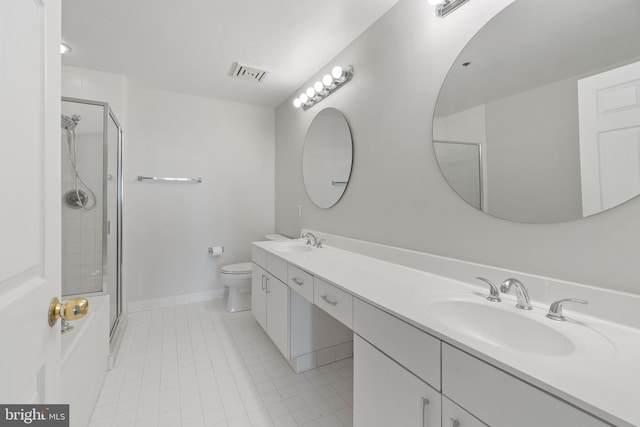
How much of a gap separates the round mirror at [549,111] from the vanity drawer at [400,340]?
638 millimetres

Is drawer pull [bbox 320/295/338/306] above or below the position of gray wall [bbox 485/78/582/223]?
below

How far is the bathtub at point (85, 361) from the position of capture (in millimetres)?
1158

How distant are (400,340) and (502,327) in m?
0.37

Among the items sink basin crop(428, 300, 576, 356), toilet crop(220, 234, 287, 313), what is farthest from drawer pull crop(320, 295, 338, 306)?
toilet crop(220, 234, 287, 313)

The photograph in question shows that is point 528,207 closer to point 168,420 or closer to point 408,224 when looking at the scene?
point 408,224

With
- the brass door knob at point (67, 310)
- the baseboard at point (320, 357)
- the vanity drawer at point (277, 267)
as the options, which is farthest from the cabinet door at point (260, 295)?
the brass door knob at point (67, 310)

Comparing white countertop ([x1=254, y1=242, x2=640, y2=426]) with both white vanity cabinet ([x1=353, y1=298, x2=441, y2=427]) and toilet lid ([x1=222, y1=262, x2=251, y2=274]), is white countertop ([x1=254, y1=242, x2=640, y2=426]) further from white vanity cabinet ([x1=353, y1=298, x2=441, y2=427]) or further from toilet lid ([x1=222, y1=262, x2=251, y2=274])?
toilet lid ([x1=222, y1=262, x2=251, y2=274])

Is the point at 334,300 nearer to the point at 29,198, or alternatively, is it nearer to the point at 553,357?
the point at 553,357

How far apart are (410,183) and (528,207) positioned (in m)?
0.58

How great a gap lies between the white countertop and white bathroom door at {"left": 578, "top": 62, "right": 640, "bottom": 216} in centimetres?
38

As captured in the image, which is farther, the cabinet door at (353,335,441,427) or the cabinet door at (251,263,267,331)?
the cabinet door at (251,263,267,331)

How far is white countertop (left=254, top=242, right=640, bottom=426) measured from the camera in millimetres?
506

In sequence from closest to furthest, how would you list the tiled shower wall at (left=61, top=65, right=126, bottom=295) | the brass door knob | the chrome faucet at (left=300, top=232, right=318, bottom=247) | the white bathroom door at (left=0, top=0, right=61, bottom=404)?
the white bathroom door at (left=0, top=0, right=61, bottom=404)
the brass door knob
the tiled shower wall at (left=61, top=65, right=126, bottom=295)
the chrome faucet at (left=300, top=232, right=318, bottom=247)

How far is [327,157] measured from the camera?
7.45ft
